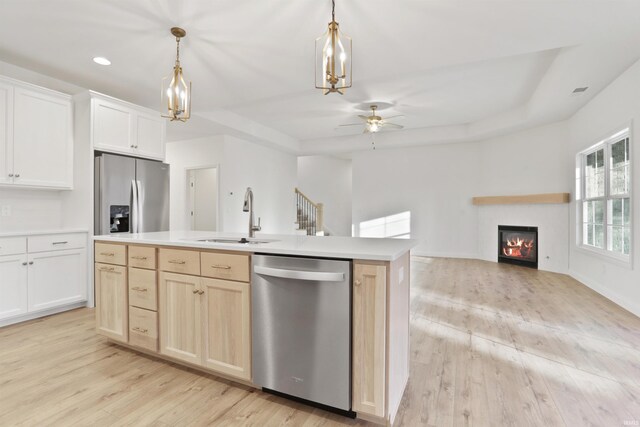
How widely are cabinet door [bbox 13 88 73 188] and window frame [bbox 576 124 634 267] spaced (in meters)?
6.58

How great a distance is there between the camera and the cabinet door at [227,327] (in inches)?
74.5

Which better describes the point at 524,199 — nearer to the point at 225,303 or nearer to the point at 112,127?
the point at 225,303

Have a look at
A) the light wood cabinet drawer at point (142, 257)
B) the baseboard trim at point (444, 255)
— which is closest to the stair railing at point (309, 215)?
the baseboard trim at point (444, 255)

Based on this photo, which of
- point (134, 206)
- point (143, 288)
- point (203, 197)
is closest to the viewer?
point (143, 288)

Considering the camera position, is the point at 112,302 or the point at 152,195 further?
the point at 152,195

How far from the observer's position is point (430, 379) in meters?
2.11

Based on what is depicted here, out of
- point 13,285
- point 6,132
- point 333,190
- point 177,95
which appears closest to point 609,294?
point 177,95

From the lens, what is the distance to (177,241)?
214 centimetres

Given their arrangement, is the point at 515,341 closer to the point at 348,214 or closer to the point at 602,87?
the point at 602,87

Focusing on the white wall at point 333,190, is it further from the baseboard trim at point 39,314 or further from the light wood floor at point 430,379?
the baseboard trim at point 39,314

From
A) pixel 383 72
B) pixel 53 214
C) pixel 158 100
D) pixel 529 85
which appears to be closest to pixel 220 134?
pixel 158 100

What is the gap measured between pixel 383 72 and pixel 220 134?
383cm

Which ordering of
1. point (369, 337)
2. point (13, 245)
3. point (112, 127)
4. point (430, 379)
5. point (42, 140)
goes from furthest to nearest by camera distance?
point (112, 127) < point (42, 140) < point (13, 245) < point (430, 379) < point (369, 337)

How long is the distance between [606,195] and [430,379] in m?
4.12
